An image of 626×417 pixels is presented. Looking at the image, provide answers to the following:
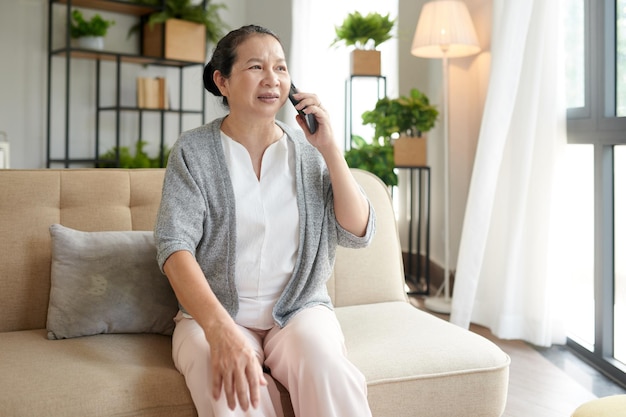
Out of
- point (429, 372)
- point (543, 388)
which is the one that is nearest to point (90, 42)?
point (543, 388)

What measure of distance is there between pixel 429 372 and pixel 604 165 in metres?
1.53

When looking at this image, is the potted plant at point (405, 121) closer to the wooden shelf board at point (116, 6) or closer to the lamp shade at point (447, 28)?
the lamp shade at point (447, 28)

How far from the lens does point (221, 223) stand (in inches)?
69.1

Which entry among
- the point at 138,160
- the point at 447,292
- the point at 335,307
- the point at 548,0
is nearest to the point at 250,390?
the point at 335,307

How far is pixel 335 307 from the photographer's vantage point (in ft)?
7.23

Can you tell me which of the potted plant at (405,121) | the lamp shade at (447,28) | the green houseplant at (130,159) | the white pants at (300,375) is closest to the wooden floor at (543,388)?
the white pants at (300,375)

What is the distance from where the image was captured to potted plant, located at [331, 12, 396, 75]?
4.32 metres

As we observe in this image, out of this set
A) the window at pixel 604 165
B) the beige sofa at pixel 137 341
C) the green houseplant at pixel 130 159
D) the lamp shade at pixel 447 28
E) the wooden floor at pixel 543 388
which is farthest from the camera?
the green houseplant at pixel 130 159

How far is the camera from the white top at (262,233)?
1757mm

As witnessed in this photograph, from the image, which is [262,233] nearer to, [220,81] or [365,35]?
[220,81]

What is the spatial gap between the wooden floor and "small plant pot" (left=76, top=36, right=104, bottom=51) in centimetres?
333

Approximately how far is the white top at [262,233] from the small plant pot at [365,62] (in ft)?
8.92

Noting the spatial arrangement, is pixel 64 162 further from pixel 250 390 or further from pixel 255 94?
pixel 250 390

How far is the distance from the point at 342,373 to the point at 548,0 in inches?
85.1
